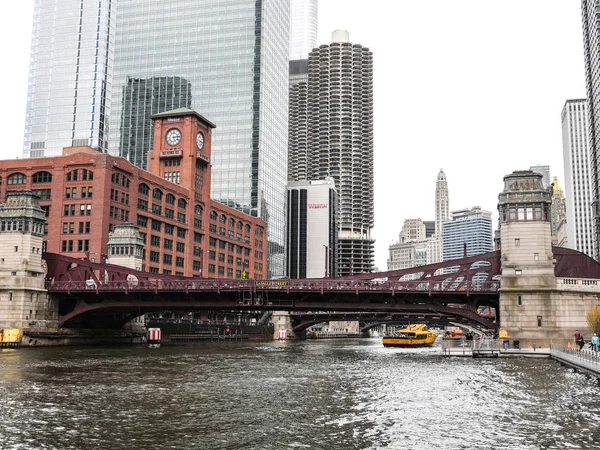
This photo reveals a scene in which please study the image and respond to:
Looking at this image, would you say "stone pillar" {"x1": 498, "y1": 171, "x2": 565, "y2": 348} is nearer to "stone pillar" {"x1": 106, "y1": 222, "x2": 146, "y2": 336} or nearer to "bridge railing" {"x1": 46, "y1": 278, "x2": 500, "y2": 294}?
"bridge railing" {"x1": 46, "y1": 278, "x2": 500, "y2": 294}

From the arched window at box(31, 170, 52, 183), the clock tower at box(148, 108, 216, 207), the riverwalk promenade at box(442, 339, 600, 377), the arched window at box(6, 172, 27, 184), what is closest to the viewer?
the riverwalk promenade at box(442, 339, 600, 377)

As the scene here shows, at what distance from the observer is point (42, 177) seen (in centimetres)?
13012

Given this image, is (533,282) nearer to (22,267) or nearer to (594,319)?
(594,319)

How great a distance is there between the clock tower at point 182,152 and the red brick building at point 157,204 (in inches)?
9.7

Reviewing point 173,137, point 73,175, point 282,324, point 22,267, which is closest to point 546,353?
point 22,267

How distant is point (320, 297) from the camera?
91188mm

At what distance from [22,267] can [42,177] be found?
141 feet

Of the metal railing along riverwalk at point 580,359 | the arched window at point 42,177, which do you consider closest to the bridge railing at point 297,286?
the metal railing along riverwalk at point 580,359

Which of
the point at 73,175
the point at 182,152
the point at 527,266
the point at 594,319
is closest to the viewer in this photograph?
the point at 594,319

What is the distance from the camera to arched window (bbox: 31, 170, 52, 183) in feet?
426

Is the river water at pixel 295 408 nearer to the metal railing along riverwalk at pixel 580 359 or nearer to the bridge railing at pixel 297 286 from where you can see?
the metal railing along riverwalk at pixel 580 359

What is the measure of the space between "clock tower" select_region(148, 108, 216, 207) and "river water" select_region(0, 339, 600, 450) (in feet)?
363

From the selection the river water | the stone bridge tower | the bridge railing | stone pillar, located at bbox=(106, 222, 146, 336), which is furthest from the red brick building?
the stone bridge tower

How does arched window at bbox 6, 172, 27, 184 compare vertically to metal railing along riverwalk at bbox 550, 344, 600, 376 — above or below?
above
